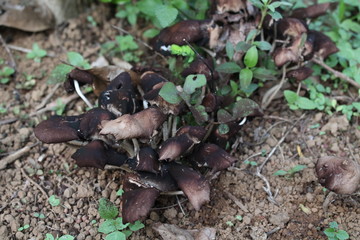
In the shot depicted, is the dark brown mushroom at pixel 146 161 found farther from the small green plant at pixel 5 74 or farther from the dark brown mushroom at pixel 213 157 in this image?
the small green plant at pixel 5 74

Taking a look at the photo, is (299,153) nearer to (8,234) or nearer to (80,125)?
(80,125)

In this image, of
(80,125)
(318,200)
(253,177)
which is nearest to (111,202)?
(80,125)

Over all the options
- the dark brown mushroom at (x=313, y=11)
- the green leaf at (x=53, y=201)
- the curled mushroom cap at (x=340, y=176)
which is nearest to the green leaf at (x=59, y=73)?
the green leaf at (x=53, y=201)

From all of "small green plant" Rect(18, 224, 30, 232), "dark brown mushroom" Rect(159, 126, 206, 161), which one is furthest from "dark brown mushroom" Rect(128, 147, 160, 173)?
"small green plant" Rect(18, 224, 30, 232)

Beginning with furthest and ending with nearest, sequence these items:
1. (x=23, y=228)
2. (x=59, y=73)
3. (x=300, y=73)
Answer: (x=59, y=73)
(x=300, y=73)
(x=23, y=228)

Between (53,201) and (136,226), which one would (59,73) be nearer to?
(53,201)

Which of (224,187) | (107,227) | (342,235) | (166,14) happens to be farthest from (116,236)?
(166,14)

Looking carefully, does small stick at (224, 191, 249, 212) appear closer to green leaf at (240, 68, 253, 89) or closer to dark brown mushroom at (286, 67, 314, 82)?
green leaf at (240, 68, 253, 89)
